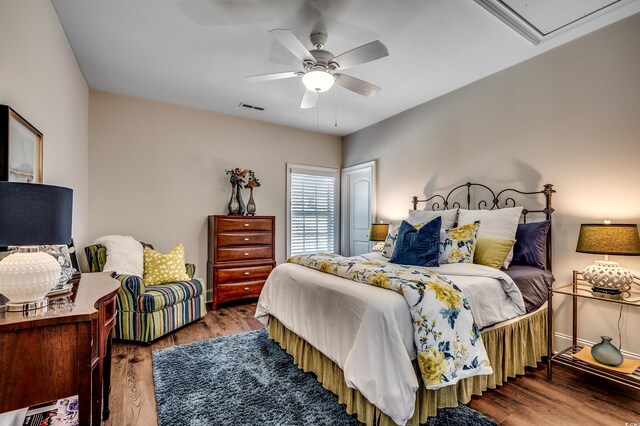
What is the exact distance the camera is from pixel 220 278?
13.7 ft

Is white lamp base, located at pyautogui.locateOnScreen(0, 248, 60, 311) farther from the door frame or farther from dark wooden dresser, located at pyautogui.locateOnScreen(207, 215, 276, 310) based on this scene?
the door frame

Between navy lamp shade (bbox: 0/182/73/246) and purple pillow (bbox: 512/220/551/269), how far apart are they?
3261mm

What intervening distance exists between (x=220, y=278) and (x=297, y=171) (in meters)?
2.18

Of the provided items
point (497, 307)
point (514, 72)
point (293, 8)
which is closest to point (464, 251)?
point (497, 307)

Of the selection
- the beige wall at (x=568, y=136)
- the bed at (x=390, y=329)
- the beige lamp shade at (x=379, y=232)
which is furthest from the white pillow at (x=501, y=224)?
the beige lamp shade at (x=379, y=232)

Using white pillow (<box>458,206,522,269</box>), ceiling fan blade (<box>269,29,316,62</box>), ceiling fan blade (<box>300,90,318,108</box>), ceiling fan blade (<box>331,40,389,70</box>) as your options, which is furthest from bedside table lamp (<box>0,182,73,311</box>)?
white pillow (<box>458,206,522,269</box>)

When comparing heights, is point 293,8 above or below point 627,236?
above

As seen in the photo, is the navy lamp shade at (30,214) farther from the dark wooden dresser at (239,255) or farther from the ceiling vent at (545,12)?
the dark wooden dresser at (239,255)

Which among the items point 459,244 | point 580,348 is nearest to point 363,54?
point 459,244

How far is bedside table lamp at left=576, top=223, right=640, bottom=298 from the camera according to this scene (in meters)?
2.11

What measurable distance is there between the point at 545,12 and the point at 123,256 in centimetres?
437

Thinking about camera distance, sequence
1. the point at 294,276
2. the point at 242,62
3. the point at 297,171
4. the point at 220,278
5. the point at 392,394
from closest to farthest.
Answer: the point at 392,394
the point at 294,276
the point at 242,62
the point at 220,278
the point at 297,171

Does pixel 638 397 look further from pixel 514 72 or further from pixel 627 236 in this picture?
pixel 514 72

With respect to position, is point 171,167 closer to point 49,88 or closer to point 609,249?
point 49,88
